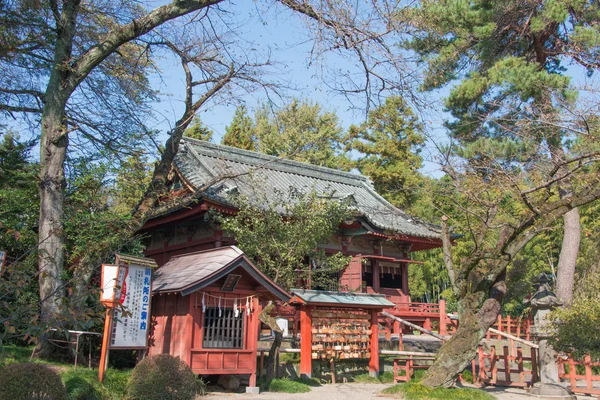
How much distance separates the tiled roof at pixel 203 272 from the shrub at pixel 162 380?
140 centimetres

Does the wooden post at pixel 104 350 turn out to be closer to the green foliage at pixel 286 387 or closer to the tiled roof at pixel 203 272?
the tiled roof at pixel 203 272

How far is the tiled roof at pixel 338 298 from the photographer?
43.3 feet

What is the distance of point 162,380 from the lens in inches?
361

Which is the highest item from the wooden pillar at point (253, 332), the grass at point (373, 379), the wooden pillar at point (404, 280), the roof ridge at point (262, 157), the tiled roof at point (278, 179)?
the roof ridge at point (262, 157)

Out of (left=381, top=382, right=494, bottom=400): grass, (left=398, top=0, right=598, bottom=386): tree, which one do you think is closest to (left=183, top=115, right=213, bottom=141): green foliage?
(left=398, top=0, right=598, bottom=386): tree

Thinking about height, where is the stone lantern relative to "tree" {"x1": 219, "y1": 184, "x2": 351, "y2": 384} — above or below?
below

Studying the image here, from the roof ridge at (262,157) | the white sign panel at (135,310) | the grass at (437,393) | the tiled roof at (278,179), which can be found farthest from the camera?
the roof ridge at (262,157)

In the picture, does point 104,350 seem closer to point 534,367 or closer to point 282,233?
point 282,233

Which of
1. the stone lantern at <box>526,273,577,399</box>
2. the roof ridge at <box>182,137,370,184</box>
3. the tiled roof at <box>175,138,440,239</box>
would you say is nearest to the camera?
the stone lantern at <box>526,273,577,399</box>

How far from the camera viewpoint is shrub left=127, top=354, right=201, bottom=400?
9.02 metres

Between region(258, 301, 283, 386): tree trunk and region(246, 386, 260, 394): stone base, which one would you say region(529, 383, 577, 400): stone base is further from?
region(246, 386, 260, 394): stone base

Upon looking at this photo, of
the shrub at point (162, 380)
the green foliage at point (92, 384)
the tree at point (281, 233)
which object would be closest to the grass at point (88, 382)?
the green foliage at point (92, 384)

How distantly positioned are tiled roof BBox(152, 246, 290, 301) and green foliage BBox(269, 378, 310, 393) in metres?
1.85

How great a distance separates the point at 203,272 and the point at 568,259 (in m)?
12.4
